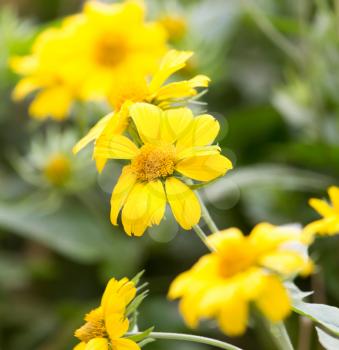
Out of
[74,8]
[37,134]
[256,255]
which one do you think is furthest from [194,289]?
[74,8]

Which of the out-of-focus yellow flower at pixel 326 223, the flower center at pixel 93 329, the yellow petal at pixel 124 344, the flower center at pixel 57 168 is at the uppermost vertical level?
the flower center at pixel 57 168

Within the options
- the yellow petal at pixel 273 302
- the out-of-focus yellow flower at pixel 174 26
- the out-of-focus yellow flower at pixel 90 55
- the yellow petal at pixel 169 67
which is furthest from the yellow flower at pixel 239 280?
the out-of-focus yellow flower at pixel 174 26

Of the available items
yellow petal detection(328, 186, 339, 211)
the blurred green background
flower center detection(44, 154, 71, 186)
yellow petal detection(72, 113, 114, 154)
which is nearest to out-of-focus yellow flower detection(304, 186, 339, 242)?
yellow petal detection(328, 186, 339, 211)

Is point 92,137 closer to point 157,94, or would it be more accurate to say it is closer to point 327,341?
point 157,94

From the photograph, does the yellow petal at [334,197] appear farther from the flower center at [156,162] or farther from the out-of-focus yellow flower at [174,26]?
the out-of-focus yellow flower at [174,26]

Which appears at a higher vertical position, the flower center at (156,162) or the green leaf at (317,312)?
the flower center at (156,162)

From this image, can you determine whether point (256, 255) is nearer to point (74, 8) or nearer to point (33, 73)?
point (33, 73)
